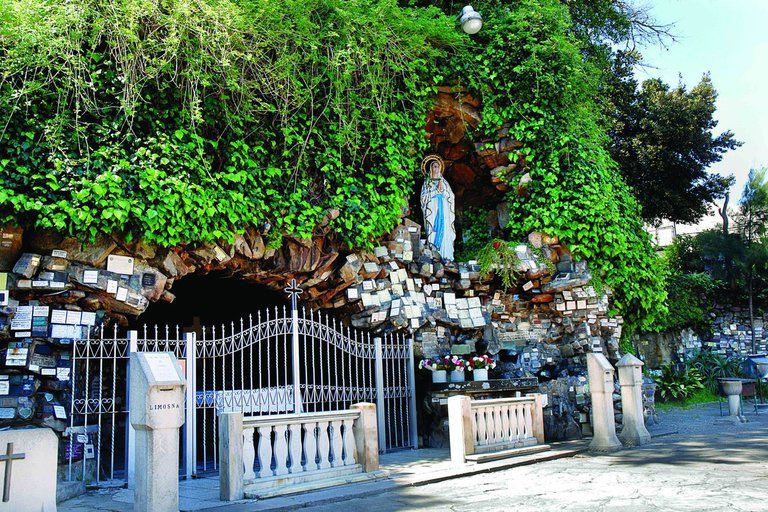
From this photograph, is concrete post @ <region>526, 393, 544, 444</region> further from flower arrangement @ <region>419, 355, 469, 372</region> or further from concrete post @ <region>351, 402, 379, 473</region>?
concrete post @ <region>351, 402, 379, 473</region>

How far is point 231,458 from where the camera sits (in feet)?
21.4

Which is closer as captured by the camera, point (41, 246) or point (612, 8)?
point (41, 246)

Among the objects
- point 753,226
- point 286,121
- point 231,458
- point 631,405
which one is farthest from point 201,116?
point 753,226

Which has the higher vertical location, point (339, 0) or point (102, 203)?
point (339, 0)

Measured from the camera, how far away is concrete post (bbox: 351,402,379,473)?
7793 millimetres

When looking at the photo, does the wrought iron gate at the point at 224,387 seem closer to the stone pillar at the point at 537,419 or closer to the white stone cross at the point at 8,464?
the stone pillar at the point at 537,419

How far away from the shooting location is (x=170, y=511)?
5.68 meters

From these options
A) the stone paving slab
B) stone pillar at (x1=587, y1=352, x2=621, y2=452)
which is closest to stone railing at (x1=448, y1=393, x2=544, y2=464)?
the stone paving slab

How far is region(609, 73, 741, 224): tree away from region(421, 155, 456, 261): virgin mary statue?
8.31 m

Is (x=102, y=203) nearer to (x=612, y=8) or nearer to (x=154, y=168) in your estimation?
(x=154, y=168)

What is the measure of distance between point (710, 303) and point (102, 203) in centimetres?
1786

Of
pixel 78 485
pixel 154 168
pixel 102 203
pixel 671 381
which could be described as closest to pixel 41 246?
pixel 102 203

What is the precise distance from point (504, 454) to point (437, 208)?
206 inches

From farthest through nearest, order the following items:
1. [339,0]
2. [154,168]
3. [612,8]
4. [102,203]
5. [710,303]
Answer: [710,303] → [612,8] → [339,0] → [154,168] → [102,203]
